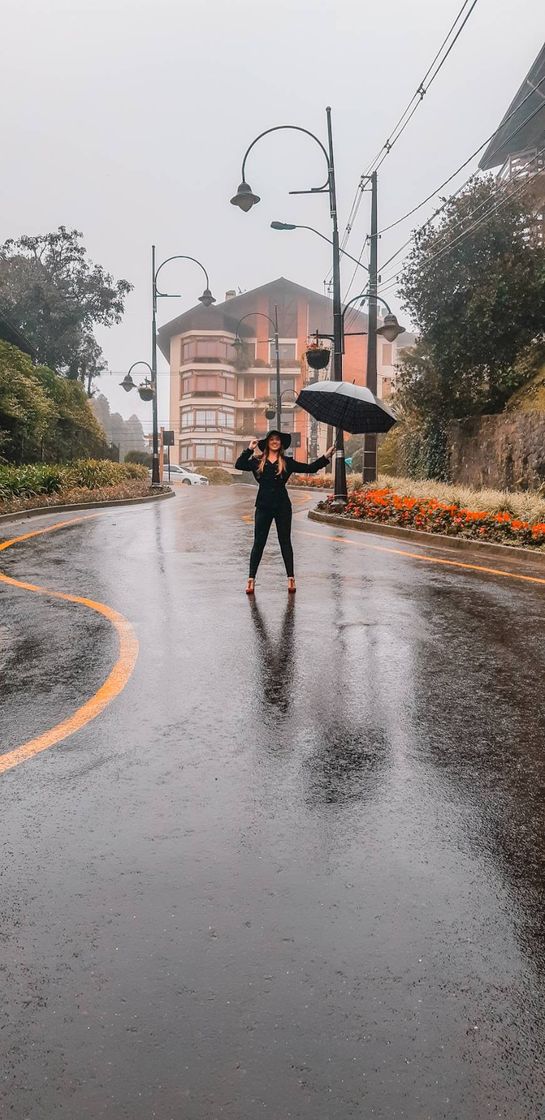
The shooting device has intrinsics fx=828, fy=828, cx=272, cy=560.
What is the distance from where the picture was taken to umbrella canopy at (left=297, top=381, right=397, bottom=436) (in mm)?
10688

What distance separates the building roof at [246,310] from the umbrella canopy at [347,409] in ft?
226

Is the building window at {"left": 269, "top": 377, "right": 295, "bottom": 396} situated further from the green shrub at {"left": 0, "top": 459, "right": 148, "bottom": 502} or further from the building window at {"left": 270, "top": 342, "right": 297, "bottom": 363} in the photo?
the green shrub at {"left": 0, "top": 459, "right": 148, "bottom": 502}

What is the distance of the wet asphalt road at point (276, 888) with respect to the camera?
209 centimetres

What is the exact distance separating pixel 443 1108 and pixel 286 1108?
0.38 metres

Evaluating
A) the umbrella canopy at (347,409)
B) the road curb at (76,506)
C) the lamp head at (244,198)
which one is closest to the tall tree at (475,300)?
the lamp head at (244,198)

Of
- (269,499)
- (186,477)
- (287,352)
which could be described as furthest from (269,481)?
(287,352)

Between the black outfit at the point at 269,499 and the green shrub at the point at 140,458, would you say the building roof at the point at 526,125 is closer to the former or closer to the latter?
the black outfit at the point at 269,499

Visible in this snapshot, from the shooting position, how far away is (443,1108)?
1987 millimetres

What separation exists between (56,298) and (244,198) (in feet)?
95.9

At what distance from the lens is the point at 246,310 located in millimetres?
79125

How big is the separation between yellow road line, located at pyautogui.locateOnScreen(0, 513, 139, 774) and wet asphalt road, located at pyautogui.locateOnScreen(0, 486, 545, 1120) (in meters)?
0.10

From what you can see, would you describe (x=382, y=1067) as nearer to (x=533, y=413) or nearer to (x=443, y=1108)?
(x=443, y=1108)

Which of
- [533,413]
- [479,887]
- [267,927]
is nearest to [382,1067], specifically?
[267,927]

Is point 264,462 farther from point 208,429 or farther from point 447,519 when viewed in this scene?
point 208,429
